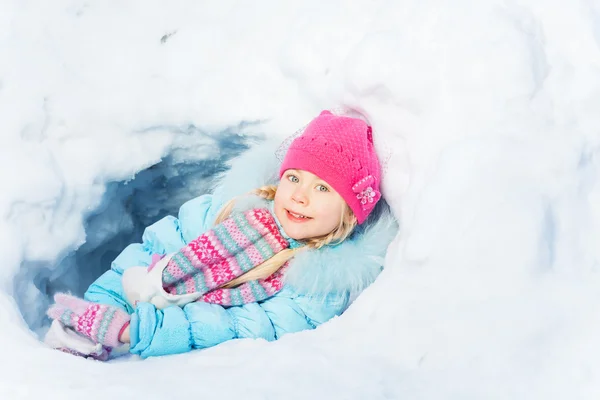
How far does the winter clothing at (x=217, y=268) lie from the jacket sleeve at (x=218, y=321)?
4cm

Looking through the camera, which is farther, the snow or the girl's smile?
the girl's smile

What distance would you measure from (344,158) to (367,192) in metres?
0.12

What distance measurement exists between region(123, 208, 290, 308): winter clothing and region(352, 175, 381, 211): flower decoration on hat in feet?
0.87

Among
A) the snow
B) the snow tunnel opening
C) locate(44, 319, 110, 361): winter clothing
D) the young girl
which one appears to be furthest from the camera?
the snow tunnel opening

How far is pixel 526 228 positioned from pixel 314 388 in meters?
0.54

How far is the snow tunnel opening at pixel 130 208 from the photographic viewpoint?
1.75 m

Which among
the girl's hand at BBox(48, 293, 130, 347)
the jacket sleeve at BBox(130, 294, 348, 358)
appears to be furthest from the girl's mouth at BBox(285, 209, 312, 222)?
the girl's hand at BBox(48, 293, 130, 347)

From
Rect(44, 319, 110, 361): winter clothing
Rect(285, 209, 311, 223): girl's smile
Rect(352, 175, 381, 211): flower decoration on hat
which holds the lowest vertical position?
Rect(44, 319, 110, 361): winter clothing

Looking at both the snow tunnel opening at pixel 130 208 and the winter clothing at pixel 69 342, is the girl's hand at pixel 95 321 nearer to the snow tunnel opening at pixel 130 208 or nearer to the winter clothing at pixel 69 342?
the winter clothing at pixel 69 342

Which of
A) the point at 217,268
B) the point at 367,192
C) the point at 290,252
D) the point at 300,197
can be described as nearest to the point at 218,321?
the point at 217,268

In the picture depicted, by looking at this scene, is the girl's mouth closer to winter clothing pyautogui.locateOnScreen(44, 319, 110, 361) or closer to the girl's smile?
the girl's smile

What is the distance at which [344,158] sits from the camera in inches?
63.5

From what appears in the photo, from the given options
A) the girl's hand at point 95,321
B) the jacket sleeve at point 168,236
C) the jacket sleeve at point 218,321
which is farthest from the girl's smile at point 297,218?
the girl's hand at point 95,321

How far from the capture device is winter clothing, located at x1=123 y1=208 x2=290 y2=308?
5.49ft
